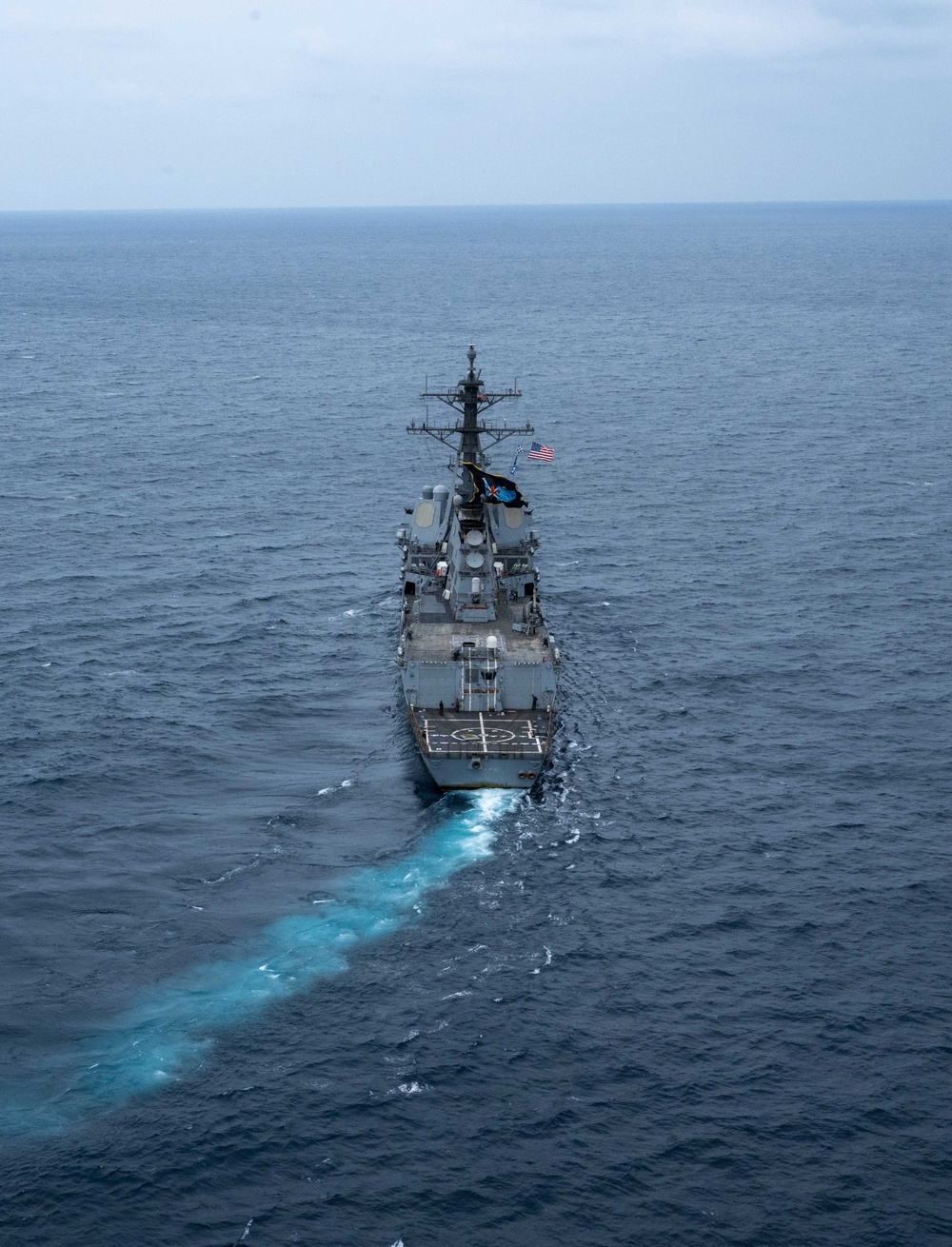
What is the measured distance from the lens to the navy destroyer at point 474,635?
73.1 meters

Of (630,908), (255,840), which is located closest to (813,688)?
(630,908)

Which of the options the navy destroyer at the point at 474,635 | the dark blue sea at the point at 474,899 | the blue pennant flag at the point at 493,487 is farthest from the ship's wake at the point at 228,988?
the blue pennant flag at the point at 493,487

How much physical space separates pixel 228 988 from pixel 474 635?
107ft

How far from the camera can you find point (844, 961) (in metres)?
59.0

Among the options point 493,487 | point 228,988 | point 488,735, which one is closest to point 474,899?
point 228,988

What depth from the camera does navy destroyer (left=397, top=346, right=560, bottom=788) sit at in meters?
73.1

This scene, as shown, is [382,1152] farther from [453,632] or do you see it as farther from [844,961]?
[453,632]

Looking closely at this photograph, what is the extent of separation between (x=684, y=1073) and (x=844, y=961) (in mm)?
10846

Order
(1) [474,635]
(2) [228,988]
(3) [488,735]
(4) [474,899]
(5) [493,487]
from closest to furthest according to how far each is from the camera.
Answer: (2) [228,988] → (4) [474,899] → (3) [488,735] → (1) [474,635] → (5) [493,487]

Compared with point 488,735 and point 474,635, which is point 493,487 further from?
point 488,735

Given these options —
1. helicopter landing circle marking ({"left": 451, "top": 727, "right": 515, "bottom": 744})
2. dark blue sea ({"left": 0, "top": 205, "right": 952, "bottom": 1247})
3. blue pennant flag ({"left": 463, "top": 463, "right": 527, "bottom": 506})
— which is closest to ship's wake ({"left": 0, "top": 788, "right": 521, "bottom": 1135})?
dark blue sea ({"left": 0, "top": 205, "right": 952, "bottom": 1247})

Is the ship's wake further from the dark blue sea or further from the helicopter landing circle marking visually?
the helicopter landing circle marking

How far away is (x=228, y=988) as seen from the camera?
56.6 metres

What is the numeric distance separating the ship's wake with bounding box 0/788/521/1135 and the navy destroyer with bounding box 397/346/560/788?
5.11 m
